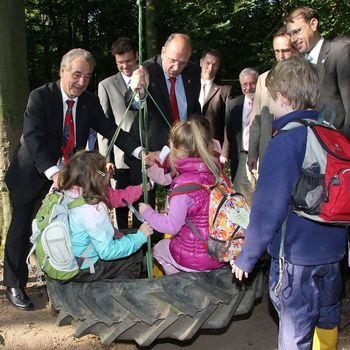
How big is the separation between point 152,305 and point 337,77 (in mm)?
2307

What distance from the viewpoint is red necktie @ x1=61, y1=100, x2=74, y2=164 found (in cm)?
378

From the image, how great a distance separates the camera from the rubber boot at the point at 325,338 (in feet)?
8.91

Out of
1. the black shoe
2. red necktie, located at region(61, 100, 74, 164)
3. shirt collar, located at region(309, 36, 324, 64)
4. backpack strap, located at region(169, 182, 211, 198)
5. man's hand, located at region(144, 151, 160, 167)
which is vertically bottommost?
the black shoe

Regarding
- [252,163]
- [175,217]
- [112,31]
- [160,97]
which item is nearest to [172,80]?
[160,97]

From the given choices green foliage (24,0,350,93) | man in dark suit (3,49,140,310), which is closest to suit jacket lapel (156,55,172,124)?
man in dark suit (3,49,140,310)

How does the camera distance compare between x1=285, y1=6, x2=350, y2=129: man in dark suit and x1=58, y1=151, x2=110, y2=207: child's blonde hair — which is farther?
x1=285, y1=6, x2=350, y2=129: man in dark suit

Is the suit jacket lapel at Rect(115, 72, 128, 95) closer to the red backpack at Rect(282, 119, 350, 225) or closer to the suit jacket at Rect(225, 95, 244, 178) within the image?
the suit jacket at Rect(225, 95, 244, 178)

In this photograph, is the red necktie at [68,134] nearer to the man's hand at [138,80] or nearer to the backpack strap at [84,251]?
the man's hand at [138,80]

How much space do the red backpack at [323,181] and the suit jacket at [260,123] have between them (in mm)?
1920

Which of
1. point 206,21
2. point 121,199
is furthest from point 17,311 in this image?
point 206,21

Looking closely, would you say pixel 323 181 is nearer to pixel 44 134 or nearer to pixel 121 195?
pixel 121 195

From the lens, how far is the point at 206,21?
496 inches

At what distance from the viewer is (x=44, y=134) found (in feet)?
12.0

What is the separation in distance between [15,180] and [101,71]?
46.7 ft
